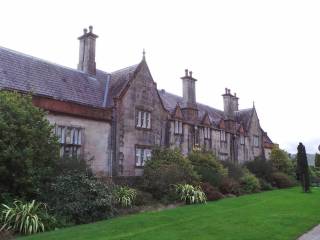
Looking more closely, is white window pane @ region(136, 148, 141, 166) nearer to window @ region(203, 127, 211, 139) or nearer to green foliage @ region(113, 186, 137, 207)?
green foliage @ region(113, 186, 137, 207)

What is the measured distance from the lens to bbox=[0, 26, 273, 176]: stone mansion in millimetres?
23188

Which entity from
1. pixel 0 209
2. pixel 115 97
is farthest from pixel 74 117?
pixel 0 209

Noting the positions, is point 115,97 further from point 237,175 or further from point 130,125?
point 237,175

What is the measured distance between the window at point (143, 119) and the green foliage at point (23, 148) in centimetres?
1098

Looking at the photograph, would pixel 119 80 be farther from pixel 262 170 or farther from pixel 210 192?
pixel 262 170

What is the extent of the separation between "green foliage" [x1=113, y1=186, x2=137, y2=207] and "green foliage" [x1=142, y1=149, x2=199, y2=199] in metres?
2.32

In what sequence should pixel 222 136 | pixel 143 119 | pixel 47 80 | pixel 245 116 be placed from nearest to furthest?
pixel 47 80 < pixel 143 119 < pixel 222 136 < pixel 245 116

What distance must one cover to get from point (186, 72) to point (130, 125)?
34.8ft

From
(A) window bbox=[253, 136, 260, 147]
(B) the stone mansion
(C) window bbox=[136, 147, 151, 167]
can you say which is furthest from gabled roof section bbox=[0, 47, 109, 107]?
(A) window bbox=[253, 136, 260, 147]

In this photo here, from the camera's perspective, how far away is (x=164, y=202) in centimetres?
2158

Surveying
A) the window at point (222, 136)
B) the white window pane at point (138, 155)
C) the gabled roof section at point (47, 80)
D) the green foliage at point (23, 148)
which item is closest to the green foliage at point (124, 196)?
the green foliage at point (23, 148)

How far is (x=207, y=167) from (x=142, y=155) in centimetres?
513

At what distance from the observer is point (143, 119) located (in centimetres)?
2884

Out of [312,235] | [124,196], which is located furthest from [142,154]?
[312,235]
